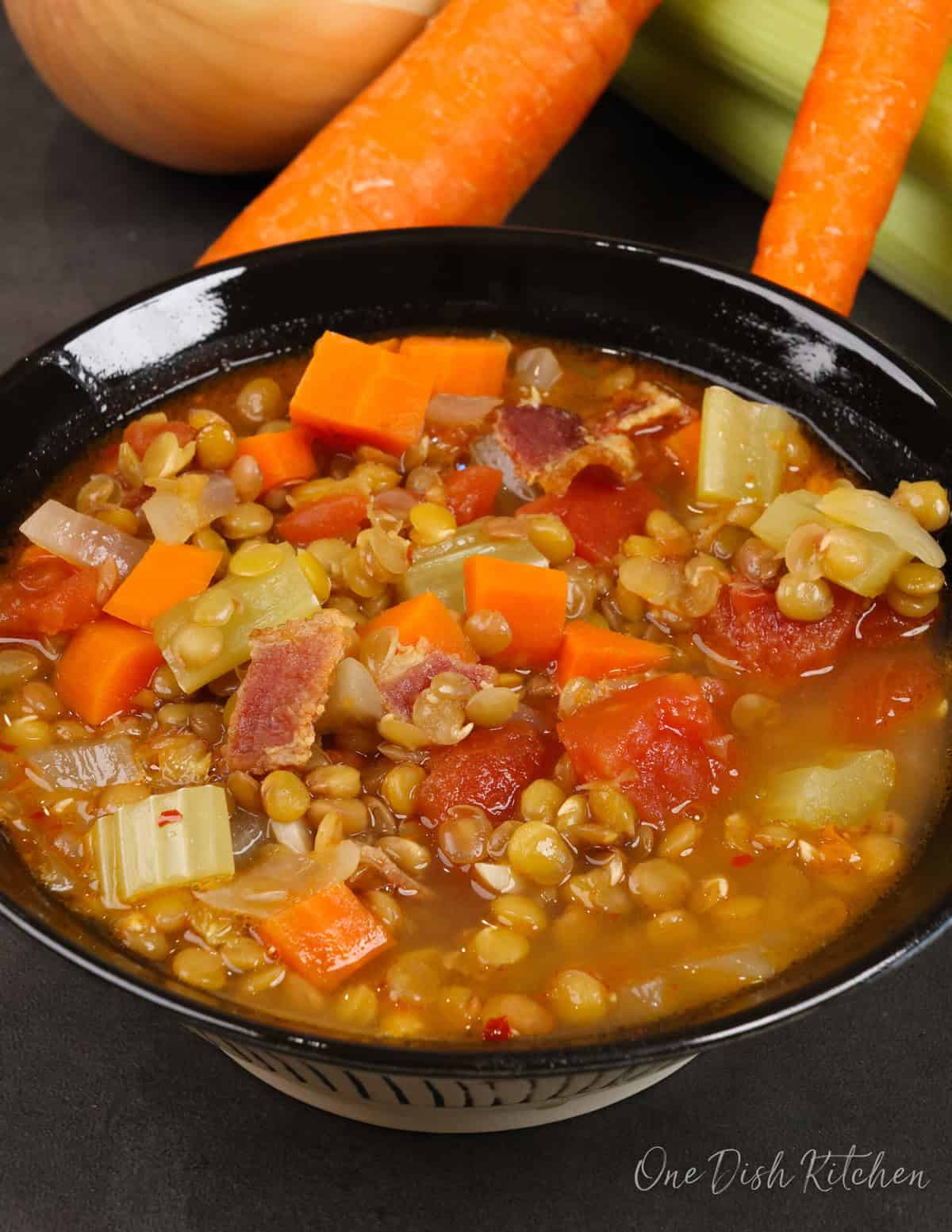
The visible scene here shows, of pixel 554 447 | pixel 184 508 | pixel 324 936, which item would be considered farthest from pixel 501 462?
pixel 324 936

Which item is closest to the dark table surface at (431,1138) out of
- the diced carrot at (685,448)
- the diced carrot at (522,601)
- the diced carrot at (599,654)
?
the diced carrot at (599,654)

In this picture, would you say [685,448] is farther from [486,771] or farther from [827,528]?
[486,771]

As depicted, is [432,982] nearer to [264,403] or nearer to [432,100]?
[264,403]

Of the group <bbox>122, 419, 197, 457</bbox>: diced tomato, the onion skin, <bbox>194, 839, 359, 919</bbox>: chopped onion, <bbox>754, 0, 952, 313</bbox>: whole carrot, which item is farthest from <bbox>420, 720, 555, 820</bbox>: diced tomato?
the onion skin

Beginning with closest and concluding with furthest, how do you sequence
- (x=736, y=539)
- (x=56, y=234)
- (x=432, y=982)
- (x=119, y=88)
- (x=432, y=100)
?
1. (x=432, y=982)
2. (x=736, y=539)
3. (x=432, y=100)
4. (x=119, y=88)
5. (x=56, y=234)

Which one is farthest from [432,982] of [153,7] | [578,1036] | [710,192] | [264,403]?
[710,192]
